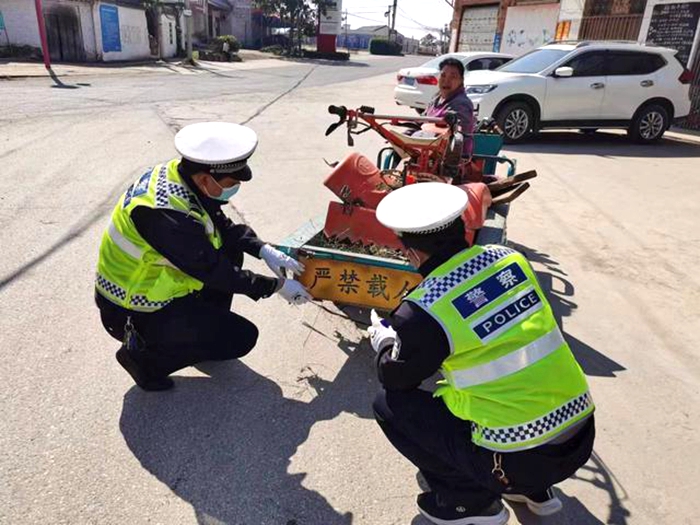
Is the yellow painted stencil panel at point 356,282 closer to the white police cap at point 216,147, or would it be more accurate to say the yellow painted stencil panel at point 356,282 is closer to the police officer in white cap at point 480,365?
the white police cap at point 216,147

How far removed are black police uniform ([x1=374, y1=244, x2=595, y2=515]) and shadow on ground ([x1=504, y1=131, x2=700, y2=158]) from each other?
8.41 meters

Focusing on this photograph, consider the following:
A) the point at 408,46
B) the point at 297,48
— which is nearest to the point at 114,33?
the point at 297,48

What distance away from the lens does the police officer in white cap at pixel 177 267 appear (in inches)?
104

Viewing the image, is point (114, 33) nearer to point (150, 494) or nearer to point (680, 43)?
point (680, 43)

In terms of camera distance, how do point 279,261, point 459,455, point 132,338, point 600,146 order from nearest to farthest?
point 459,455 < point 132,338 < point 279,261 < point 600,146

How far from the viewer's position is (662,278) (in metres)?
4.73

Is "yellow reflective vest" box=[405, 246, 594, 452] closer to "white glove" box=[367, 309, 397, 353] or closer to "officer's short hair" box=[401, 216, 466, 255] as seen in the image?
"officer's short hair" box=[401, 216, 466, 255]

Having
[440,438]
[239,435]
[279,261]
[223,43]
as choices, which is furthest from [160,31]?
[440,438]

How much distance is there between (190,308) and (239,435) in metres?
0.71

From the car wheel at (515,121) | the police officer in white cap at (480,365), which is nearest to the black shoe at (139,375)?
the police officer in white cap at (480,365)

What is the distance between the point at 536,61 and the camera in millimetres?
10477

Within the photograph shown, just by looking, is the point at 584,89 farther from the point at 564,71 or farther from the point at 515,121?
the point at 515,121

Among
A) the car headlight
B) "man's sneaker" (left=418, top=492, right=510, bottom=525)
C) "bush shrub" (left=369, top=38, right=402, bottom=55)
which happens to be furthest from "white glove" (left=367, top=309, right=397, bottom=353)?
"bush shrub" (left=369, top=38, right=402, bottom=55)

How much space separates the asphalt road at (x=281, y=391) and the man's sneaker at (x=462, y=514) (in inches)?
4.3
